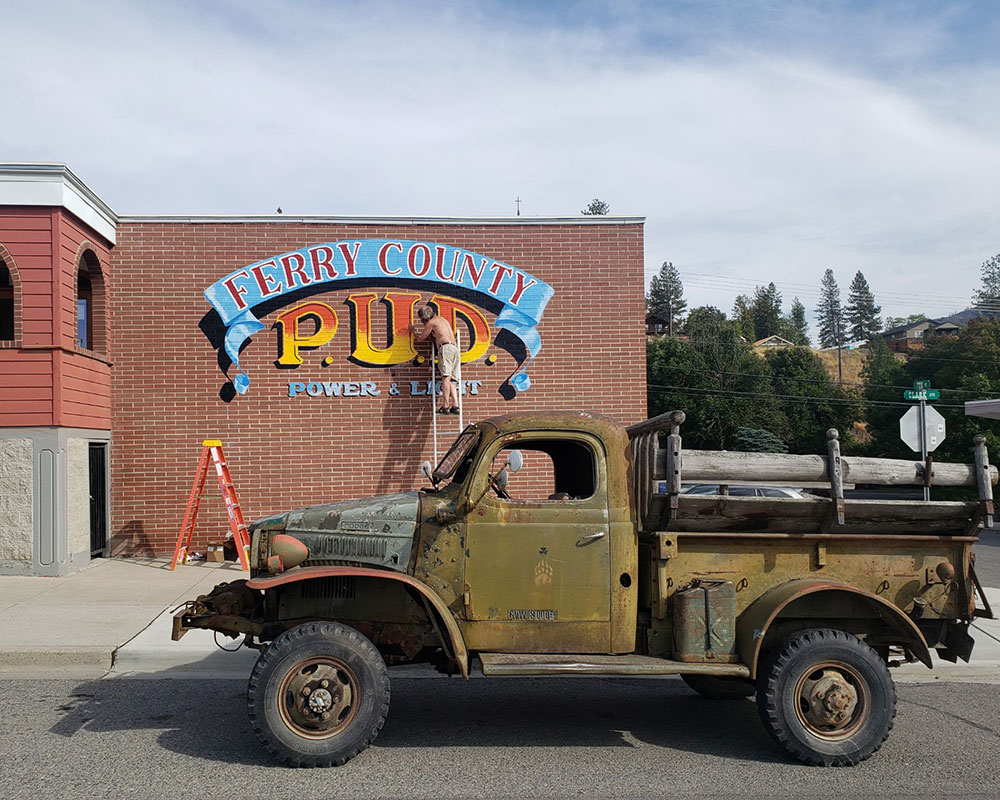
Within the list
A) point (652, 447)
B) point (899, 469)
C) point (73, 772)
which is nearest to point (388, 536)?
point (652, 447)

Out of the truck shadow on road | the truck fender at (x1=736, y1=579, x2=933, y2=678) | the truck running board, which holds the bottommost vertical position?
the truck shadow on road

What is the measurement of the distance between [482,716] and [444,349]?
7455mm

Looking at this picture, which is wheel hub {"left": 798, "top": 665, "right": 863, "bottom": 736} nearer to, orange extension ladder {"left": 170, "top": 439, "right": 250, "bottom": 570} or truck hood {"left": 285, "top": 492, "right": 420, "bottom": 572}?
truck hood {"left": 285, "top": 492, "right": 420, "bottom": 572}

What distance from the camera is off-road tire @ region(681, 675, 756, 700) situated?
701cm

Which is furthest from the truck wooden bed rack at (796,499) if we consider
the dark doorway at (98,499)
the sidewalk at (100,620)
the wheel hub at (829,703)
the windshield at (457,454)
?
the dark doorway at (98,499)

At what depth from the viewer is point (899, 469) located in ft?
19.8

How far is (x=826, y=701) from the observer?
18.4ft

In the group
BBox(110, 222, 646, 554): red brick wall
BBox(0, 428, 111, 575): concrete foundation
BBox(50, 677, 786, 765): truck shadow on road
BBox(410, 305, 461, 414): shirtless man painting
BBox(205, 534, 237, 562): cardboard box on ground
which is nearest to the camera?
BBox(50, 677, 786, 765): truck shadow on road

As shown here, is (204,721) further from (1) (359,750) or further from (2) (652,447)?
(2) (652,447)

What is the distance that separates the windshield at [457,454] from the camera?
20.4 feet

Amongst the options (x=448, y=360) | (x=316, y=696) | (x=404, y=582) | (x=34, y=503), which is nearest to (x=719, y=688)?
(x=404, y=582)

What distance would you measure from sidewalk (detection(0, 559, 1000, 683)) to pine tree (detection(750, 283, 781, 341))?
4699 inches

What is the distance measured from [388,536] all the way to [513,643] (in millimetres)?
1031

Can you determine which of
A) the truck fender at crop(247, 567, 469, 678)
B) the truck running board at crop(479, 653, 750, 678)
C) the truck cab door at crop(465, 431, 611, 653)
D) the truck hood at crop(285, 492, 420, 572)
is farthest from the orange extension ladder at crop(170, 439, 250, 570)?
the truck running board at crop(479, 653, 750, 678)
